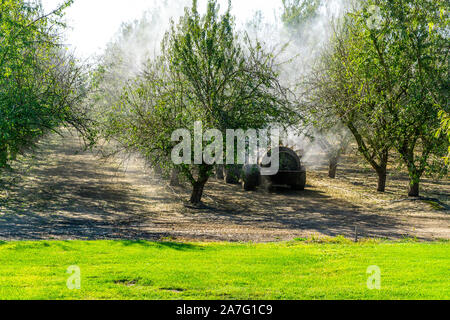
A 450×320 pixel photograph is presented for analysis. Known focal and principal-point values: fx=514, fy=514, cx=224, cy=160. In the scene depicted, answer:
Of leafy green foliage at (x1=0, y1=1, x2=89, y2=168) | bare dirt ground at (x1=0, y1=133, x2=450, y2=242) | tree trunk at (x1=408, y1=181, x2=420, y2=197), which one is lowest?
bare dirt ground at (x1=0, y1=133, x2=450, y2=242)

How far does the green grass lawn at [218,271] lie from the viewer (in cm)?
692

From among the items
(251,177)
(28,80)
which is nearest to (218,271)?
(28,80)

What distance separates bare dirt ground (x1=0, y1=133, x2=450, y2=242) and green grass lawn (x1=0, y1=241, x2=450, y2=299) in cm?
266

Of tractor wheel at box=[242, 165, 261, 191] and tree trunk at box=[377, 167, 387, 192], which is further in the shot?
tree trunk at box=[377, 167, 387, 192]

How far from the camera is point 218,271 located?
8.44 m

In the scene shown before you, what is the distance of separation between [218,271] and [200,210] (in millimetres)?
10311

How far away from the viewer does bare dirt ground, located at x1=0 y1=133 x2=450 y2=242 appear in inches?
571

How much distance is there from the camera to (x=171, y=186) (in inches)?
918

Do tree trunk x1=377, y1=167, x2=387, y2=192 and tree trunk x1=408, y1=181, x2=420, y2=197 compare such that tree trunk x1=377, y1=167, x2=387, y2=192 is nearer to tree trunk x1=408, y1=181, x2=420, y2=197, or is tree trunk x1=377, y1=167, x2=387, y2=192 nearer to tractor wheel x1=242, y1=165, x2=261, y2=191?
tree trunk x1=408, y1=181, x2=420, y2=197

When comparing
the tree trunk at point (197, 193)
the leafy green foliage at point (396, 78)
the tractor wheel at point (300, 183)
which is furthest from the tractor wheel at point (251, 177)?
the leafy green foliage at point (396, 78)

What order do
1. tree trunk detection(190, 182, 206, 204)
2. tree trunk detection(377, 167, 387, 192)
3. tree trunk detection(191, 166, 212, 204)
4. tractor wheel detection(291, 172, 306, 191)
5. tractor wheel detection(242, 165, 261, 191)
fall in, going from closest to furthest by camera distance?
tree trunk detection(191, 166, 212, 204) < tree trunk detection(190, 182, 206, 204) < tractor wheel detection(242, 165, 261, 191) < tree trunk detection(377, 167, 387, 192) < tractor wheel detection(291, 172, 306, 191)

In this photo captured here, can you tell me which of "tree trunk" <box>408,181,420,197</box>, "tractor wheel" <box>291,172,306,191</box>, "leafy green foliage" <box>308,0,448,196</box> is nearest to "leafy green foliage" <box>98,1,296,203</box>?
"leafy green foliage" <box>308,0,448,196</box>

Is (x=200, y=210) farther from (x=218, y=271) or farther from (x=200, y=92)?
(x=218, y=271)

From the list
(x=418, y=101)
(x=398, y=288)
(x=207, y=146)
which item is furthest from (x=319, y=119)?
(x=398, y=288)
